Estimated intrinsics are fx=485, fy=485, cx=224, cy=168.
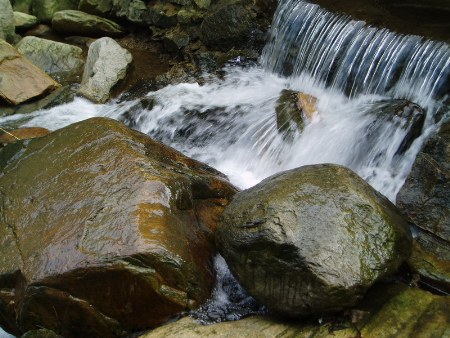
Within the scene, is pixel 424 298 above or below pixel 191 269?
above

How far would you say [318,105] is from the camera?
6.07 m

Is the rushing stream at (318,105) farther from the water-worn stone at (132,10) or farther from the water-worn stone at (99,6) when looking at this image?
the water-worn stone at (99,6)

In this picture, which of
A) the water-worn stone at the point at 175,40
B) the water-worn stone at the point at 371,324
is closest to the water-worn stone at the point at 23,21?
the water-worn stone at the point at 175,40

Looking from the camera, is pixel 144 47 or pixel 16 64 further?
pixel 144 47

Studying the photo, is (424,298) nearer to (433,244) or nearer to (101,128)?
(433,244)

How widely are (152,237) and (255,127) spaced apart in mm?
2804

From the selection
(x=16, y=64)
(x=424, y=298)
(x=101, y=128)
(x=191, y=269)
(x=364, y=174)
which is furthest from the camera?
(x=16, y=64)

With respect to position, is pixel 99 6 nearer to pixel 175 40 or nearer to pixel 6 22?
pixel 6 22

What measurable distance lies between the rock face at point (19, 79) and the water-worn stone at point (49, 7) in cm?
263

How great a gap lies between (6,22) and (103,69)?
263cm

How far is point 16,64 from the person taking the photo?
25.1 feet

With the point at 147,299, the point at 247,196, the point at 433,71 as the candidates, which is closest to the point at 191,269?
the point at 147,299

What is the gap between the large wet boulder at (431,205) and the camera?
3861mm

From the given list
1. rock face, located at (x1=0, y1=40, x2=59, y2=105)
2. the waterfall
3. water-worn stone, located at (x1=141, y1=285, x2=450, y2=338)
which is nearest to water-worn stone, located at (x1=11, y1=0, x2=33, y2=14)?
rock face, located at (x1=0, y1=40, x2=59, y2=105)
